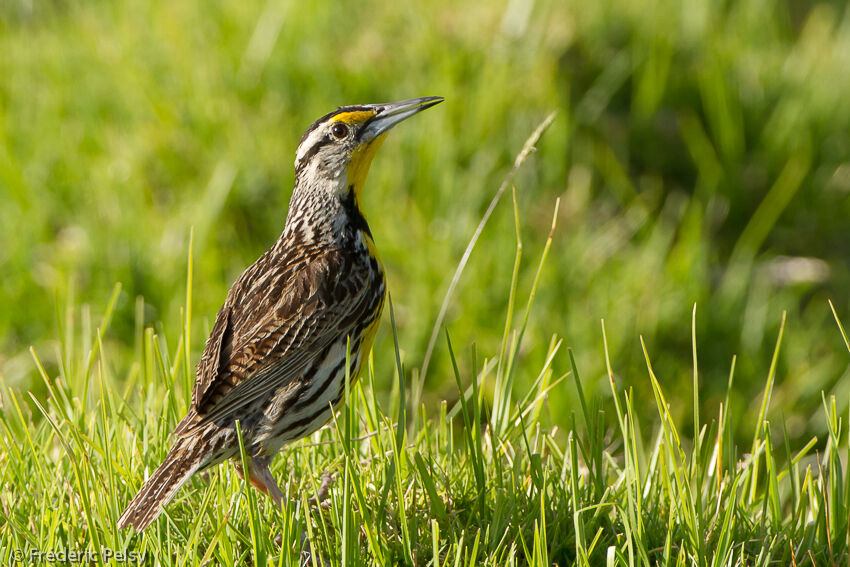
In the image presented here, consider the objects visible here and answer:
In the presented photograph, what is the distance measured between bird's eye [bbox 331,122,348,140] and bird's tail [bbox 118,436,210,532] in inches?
45.9

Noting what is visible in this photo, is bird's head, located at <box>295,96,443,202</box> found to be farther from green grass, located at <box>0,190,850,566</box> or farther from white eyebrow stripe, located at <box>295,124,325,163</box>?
green grass, located at <box>0,190,850,566</box>

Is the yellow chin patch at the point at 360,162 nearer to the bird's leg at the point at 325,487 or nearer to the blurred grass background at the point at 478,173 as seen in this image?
the bird's leg at the point at 325,487

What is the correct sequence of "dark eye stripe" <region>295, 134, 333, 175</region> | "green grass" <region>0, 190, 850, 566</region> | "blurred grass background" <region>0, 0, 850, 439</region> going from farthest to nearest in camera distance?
"blurred grass background" <region>0, 0, 850, 439</region> < "dark eye stripe" <region>295, 134, 333, 175</region> < "green grass" <region>0, 190, 850, 566</region>

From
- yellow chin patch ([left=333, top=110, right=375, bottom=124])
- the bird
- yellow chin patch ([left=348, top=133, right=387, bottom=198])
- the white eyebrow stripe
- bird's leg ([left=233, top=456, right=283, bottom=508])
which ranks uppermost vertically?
yellow chin patch ([left=333, top=110, right=375, bottom=124])

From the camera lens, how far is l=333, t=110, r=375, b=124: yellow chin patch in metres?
3.72

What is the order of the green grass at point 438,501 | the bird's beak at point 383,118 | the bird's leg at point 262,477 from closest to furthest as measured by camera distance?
the green grass at point 438,501 < the bird's leg at point 262,477 < the bird's beak at point 383,118

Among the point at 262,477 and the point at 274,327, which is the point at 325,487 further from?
the point at 274,327

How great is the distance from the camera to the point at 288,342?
3287 mm

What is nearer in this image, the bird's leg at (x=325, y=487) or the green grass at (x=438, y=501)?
the green grass at (x=438, y=501)

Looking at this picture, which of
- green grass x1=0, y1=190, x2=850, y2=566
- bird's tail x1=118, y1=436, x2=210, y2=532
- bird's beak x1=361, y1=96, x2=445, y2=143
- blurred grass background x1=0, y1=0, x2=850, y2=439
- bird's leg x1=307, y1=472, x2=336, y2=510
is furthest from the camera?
blurred grass background x1=0, y1=0, x2=850, y2=439

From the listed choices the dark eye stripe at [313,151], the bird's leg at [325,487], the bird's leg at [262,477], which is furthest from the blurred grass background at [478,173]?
the bird's leg at [262,477]

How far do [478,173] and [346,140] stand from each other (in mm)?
2545

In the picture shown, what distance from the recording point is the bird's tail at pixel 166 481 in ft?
9.39

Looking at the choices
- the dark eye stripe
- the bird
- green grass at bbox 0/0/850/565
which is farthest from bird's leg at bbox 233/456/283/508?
green grass at bbox 0/0/850/565
